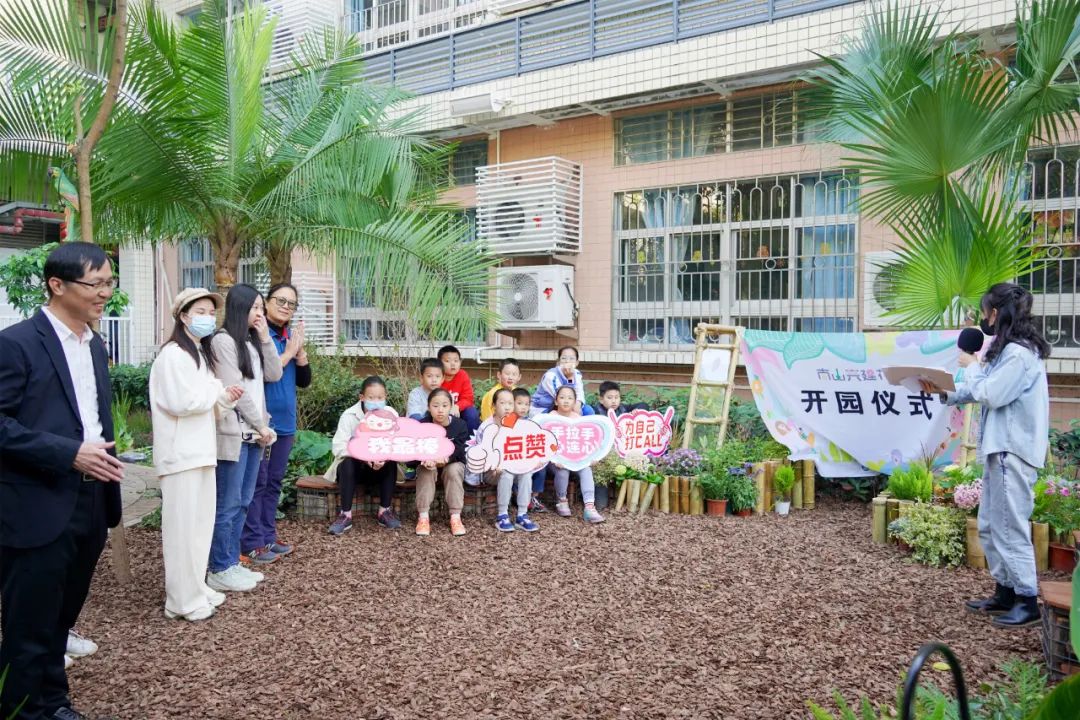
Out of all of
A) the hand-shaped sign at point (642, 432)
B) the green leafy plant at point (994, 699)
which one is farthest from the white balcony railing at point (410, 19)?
the green leafy plant at point (994, 699)

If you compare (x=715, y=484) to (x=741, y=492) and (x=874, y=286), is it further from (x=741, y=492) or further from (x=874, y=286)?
(x=874, y=286)

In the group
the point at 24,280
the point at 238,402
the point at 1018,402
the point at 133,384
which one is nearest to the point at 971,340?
the point at 1018,402

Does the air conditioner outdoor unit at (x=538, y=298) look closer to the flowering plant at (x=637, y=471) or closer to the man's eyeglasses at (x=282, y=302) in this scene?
the flowering plant at (x=637, y=471)

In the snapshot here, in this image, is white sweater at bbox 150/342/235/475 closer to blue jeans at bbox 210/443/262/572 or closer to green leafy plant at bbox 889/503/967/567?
blue jeans at bbox 210/443/262/572

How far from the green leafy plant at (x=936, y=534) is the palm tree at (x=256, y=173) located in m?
3.68

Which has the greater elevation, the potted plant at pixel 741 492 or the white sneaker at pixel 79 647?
the potted plant at pixel 741 492

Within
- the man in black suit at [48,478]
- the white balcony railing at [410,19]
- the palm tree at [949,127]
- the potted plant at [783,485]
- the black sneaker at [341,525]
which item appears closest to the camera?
the man in black suit at [48,478]

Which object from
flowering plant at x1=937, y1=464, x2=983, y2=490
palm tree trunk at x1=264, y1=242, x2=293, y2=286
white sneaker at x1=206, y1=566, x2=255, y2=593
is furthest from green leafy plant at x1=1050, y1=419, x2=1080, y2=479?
palm tree trunk at x1=264, y1=242, x2=293, y2=286

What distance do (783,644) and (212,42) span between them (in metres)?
6.45

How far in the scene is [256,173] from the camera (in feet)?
24.7

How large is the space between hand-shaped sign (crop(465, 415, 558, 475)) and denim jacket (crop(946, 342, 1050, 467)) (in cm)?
335

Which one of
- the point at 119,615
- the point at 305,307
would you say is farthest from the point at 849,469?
the point at 305,307

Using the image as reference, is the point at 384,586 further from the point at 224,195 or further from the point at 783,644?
the point at 224,195

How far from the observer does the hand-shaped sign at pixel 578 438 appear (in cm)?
712
